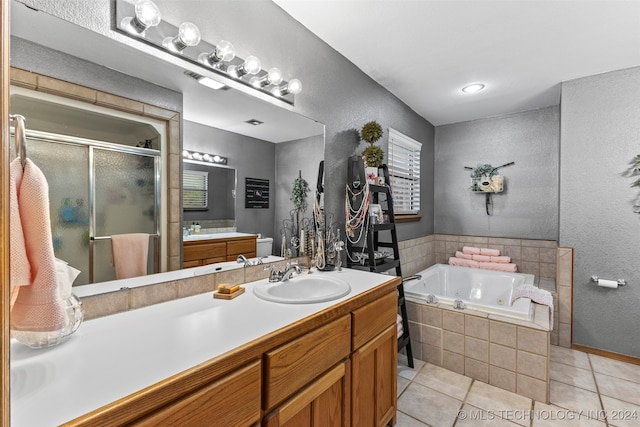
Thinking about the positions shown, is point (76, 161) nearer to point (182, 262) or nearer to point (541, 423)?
point (182, 262)

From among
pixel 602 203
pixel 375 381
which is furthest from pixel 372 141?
pixel 602 203

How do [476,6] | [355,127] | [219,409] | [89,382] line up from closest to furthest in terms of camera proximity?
[89,382], [219,409], [476,6], [355,127]

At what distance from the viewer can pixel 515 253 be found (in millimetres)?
3447

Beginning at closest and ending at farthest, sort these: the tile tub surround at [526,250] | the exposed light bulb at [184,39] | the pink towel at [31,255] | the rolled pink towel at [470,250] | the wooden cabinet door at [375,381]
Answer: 1. the pink towel at [31,255]
2. the exposed light bulb at [184,39]
3. the wooden cabinet door at [375,381]
4. the tile tub surround at [526,250]
5. the rolled pink towel at [470,250]

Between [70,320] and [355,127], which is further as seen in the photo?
[355,127]

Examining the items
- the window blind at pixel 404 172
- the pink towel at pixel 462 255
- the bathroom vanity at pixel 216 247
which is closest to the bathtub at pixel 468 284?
the pink towel at pixel 462 255

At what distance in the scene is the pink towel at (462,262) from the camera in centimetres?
350

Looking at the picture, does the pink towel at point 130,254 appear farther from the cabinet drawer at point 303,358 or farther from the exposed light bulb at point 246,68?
the exposed light bulb at point 246,68

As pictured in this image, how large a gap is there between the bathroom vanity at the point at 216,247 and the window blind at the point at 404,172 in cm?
179

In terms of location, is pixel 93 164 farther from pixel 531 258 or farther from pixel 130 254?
pixel 531 258

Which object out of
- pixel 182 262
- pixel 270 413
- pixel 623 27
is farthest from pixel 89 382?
pixel 623 27

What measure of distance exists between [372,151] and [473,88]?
1343 mm

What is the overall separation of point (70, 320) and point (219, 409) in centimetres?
50

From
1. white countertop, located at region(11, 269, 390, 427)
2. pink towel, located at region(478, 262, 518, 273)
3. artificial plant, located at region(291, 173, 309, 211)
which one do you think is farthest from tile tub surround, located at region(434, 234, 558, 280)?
white countertop, located at region(11, 269, 390, 427)
